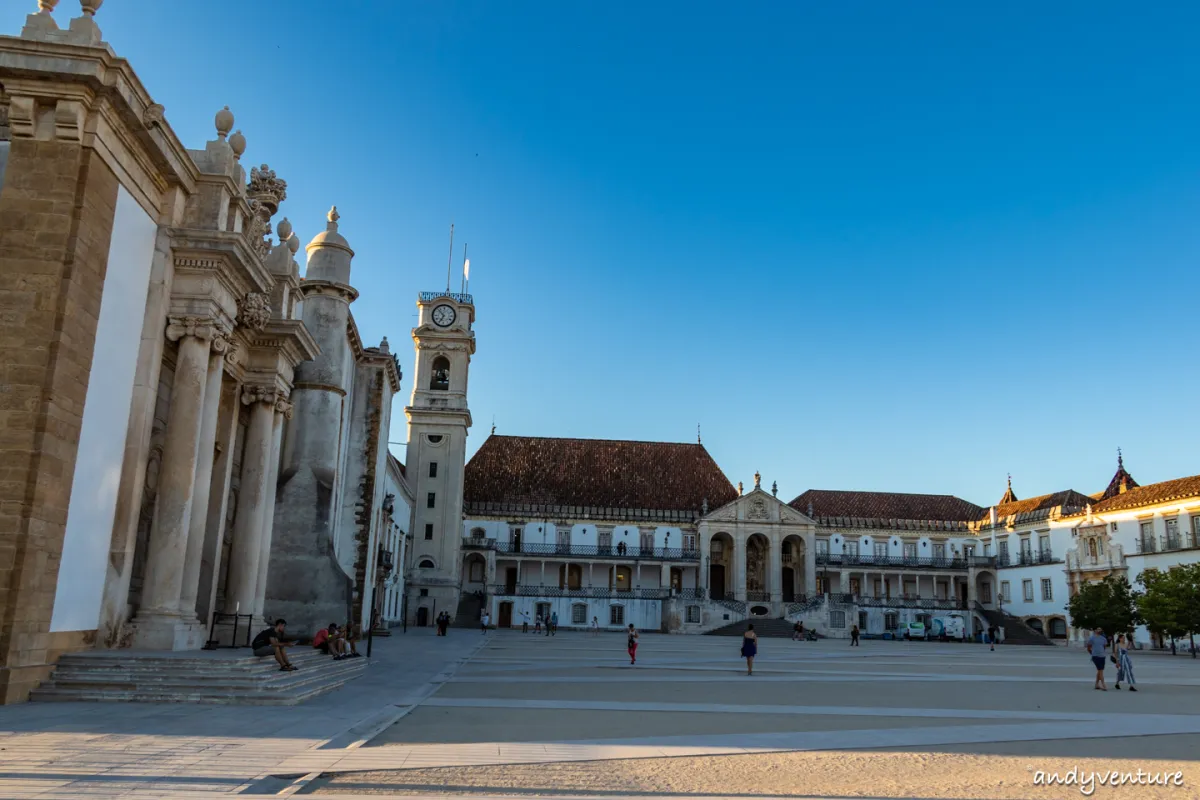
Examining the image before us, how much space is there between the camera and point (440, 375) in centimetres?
6356

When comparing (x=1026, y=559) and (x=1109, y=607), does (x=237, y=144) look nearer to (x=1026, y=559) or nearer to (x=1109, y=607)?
(x=1109, y=607)

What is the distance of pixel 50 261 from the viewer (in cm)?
1299

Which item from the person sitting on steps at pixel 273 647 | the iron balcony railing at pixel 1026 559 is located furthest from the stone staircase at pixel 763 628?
the person sitting on steps at pixel 273 647

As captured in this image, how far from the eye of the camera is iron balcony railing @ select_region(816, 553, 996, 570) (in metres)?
72.6

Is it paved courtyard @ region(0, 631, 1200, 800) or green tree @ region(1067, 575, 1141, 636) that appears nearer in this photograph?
paved courtyard @ region(0, 631, 1200, 800)

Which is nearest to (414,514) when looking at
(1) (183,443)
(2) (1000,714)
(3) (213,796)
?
(1) (183,443)

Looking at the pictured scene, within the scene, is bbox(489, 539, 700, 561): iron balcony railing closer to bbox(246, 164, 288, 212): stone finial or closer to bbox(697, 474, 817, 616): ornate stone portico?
bbox(697, 474, 817, 616): ornate stone portico

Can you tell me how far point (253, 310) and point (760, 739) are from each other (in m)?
13.1

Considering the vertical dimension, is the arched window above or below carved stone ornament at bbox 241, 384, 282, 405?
above

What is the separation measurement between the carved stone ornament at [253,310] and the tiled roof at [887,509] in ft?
199

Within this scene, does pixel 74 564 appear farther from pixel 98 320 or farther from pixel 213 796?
pixel 213 796

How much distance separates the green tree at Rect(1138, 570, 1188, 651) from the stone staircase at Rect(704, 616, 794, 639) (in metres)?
20.3

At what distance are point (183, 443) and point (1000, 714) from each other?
46.4ft

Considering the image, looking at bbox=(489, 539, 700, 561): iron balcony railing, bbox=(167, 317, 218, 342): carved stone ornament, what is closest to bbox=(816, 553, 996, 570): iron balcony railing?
bbox=(489, 539, 700, 561): iron balcony railing
